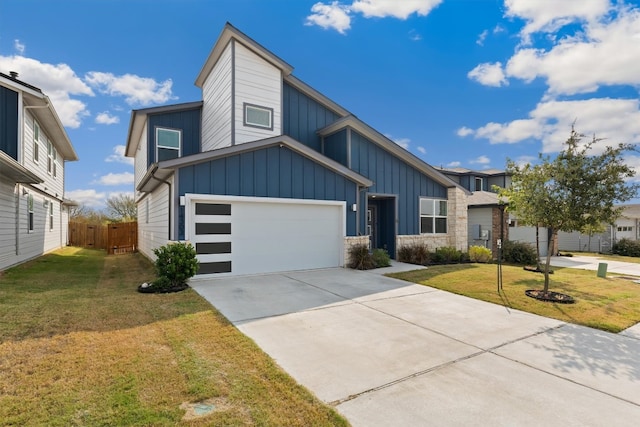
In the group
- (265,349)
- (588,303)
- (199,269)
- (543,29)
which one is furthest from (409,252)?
(265,349)

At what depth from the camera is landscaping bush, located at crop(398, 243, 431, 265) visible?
12203mm

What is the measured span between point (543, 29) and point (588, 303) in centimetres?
887

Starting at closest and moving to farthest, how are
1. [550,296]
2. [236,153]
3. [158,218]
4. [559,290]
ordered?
[550,296]
[559,290]
[236,153]
[158,218]

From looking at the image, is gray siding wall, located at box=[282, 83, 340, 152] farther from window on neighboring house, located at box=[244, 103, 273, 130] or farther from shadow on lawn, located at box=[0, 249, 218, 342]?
shadow on lawn, located at box=[0, 249, 218, 342]

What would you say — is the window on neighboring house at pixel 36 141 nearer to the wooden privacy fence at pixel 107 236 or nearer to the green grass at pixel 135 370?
the wooden privacy fence at pixel 107 236

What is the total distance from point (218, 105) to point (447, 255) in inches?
423

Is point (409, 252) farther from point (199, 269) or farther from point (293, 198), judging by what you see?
point (199, 269)

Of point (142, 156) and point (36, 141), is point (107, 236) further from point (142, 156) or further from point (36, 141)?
point (36, 141)

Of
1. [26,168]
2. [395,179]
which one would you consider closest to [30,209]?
[26,168]

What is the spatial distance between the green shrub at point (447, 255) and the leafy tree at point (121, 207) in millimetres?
25415

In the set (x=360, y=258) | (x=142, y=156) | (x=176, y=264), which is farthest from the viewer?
(x=142, y=156)

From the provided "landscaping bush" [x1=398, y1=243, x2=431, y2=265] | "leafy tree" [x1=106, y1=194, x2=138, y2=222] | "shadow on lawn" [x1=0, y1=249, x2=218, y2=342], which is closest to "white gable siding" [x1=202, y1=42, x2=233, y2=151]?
"shadow on lawn" [x1=0, y1=249, x2=218, y2=342]

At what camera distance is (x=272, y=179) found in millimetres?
9453

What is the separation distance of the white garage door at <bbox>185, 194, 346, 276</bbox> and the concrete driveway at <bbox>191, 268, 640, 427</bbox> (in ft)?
6.98
